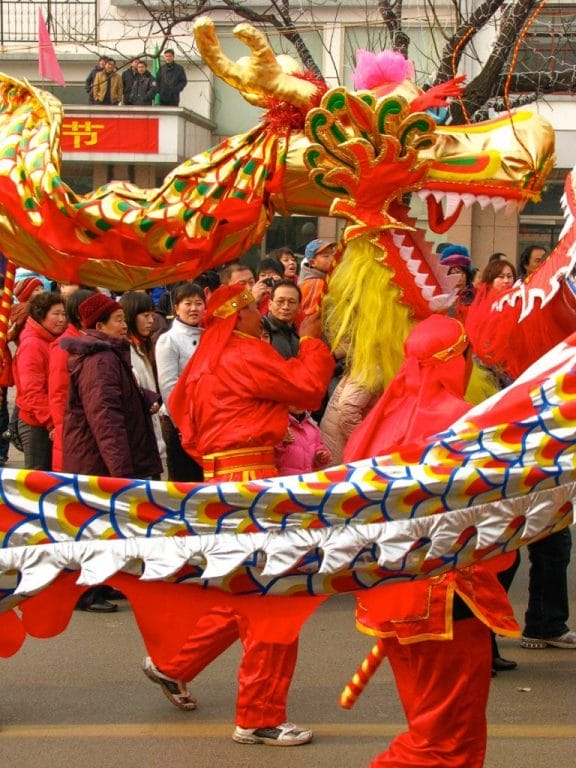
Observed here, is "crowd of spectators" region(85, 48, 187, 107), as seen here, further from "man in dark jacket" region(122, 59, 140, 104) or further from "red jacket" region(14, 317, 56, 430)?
"red jacket" region(14, 317, 56, 430)

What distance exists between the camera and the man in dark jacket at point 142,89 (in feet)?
58.2

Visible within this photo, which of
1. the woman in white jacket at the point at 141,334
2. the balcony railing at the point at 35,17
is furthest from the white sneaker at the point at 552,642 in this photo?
the balcony railing at the point at 35,17

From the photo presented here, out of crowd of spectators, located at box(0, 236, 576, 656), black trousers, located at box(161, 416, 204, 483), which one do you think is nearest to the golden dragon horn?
crowd of spectators, located at box(0, 236, 576, 656)

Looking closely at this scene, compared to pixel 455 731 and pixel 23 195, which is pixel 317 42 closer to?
A: pixel 23 195

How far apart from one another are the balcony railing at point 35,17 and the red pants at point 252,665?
51.9ft

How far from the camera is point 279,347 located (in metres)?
6.75

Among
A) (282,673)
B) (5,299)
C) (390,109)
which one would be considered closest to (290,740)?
(282,673)

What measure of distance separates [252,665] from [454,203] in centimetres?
179

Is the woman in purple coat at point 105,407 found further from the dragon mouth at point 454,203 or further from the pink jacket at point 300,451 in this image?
the dragon mouth at point 454,203

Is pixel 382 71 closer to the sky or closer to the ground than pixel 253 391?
closer to the sky

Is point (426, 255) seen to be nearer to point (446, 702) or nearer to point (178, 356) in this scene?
point (446, 702)

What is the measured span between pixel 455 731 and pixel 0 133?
2714 mm

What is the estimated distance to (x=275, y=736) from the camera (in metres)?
4.50

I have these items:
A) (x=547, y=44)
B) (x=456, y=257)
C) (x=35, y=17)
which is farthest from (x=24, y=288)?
(x=35, y=17)
